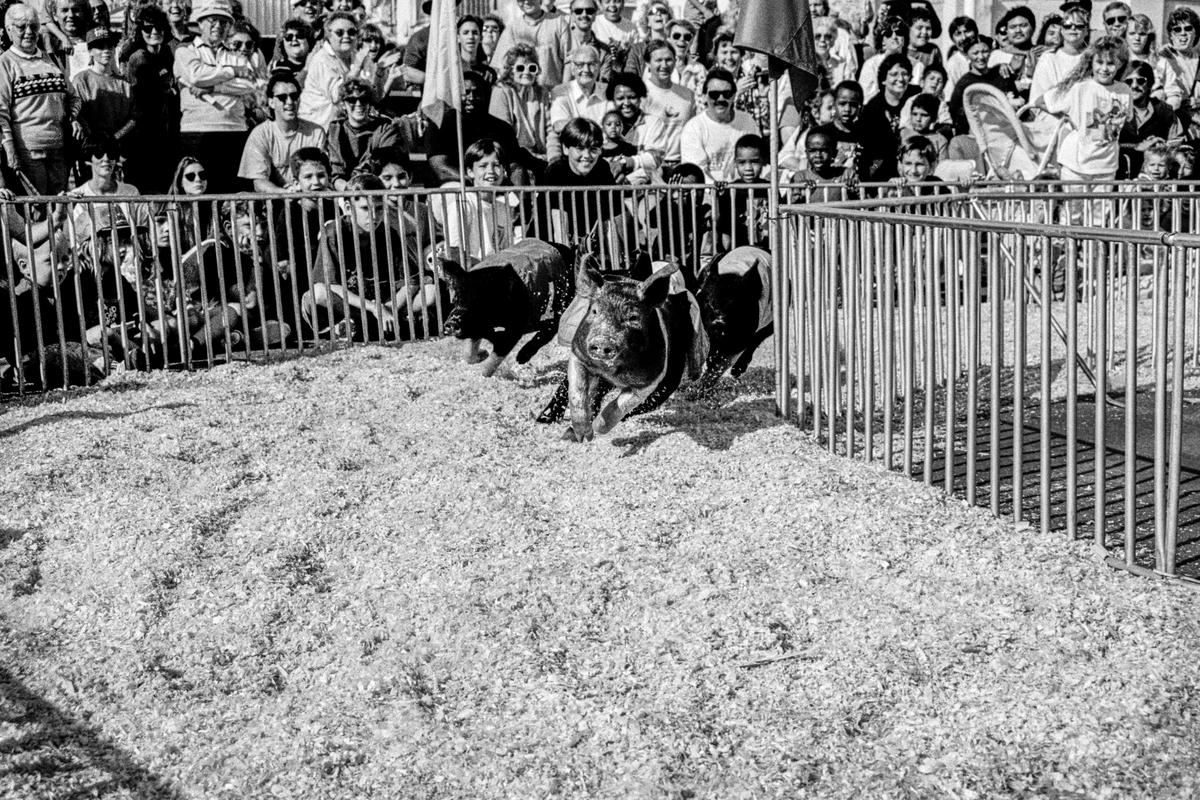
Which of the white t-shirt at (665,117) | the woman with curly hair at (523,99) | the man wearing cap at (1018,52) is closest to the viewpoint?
the woman with curly hair at (523,99)

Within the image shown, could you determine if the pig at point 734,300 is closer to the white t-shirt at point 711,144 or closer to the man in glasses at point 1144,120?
the white t-shirt at point 711,144

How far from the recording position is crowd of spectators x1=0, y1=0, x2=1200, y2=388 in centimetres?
984

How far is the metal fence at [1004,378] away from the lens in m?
4.88

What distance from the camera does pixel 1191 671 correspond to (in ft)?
13.2

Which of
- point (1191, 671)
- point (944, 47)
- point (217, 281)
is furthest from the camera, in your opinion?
point (944, 47)

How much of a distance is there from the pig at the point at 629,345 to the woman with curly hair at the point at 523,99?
525 cm

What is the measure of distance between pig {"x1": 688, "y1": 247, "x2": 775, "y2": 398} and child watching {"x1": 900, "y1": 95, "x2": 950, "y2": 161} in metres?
4.76

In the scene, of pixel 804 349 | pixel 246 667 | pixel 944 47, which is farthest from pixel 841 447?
pixel 944 47

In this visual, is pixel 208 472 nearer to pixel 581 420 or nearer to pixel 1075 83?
pixel 581 420

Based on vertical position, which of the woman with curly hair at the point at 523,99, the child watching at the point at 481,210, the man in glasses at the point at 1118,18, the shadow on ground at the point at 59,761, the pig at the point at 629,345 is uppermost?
the man in glasses at the point at 1118,18

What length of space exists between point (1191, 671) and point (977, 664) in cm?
56

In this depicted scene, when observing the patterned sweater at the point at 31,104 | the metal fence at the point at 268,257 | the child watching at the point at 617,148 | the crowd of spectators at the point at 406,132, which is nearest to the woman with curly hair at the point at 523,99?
the crowd of spectators at the point at 406,132

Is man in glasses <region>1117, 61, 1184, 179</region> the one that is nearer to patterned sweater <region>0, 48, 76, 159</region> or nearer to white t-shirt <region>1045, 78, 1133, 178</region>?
white t-shirt <region>1045, 78, 1133, 178</region>

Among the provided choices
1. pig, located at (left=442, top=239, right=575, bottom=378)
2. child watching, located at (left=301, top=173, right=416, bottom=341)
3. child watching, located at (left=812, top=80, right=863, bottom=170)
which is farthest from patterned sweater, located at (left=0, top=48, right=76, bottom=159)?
child watching, located at (left=812, top=80, right=863, bottom=170)
